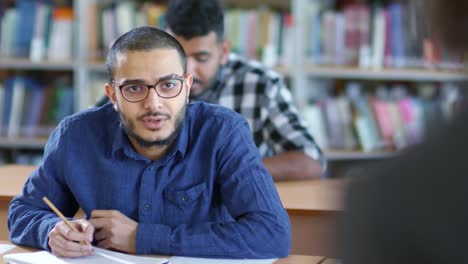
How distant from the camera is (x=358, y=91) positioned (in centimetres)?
406

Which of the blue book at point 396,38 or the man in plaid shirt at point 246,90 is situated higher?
the blue book at point 396,38

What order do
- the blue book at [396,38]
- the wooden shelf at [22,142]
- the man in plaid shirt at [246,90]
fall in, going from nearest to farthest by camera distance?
the man in plaid shirt at [246,90]
the blue book at [396,38]
the wooden shelf at [22,142]

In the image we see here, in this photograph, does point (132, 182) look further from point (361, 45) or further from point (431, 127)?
point (361, 45)

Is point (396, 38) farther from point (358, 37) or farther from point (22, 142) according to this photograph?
point (22, 142)

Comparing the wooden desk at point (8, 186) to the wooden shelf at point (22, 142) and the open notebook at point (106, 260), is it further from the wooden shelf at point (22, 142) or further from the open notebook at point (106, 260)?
the wooden shelf at point (22, 142)

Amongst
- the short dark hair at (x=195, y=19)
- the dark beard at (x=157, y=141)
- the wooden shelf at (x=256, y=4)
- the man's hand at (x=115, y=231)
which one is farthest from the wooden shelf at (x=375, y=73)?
the man's hand at (x=115, y=231)

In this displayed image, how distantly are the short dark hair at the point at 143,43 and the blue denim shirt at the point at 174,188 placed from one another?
0.52 ft

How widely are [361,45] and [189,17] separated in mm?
1223

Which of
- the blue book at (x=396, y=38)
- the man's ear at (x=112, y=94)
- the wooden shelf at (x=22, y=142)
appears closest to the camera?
the man's ear at (x=112, y=94)

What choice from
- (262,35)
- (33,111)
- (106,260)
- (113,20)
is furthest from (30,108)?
(106,260)

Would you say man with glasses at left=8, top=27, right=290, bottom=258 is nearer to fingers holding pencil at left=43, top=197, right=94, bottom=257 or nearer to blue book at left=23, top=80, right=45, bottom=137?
fingers holding pencil at left=43, top=197, right=94, bottom=257

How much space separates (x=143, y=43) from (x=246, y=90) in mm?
1121

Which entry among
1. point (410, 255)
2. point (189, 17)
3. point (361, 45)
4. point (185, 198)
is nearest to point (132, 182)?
point (185, 198)

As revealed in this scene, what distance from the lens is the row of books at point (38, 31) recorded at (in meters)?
4.12
